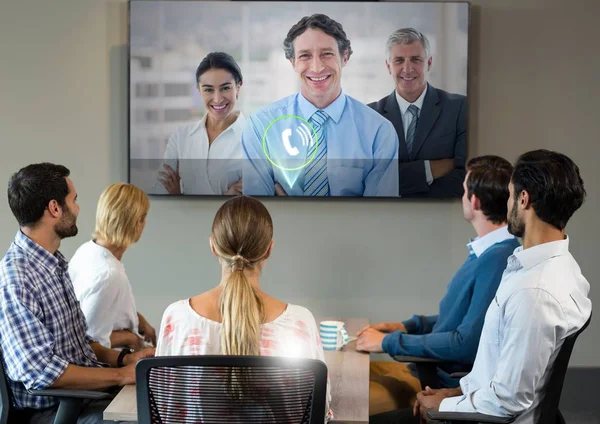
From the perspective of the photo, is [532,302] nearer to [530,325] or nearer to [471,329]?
[530,325]

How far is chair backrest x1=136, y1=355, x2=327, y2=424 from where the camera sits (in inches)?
65.5

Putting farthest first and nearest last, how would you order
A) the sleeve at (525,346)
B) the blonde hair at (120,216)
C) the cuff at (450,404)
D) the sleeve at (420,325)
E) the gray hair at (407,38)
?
the gray hair at (407,38)
the sleeve at (420,325)
the blonde hair at (120,216)
the cuff at (450,404)
the sleeve at (525,346)

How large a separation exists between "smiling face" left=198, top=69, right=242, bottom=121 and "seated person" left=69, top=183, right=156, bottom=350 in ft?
3.27

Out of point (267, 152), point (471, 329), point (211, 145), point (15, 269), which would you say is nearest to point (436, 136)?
point (267, 152)

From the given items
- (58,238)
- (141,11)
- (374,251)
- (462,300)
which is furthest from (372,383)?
Answer: (141,11)

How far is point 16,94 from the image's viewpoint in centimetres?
417

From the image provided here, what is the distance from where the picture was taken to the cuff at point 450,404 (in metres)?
2.29

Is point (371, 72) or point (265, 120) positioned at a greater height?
point (371, 72)

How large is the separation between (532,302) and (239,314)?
795 mm

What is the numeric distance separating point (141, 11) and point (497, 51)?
1.89 metres

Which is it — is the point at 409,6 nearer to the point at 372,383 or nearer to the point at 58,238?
the point at 372,383

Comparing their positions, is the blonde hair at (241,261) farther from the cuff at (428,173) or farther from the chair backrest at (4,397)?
the cuff at (428,173)

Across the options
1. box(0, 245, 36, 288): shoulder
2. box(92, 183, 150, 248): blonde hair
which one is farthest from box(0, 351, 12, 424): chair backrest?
box(92, 183, 150, 248): blonde hair

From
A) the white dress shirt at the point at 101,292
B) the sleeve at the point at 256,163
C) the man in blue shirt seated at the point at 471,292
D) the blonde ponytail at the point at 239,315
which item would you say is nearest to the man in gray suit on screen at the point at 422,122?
the sleeve at the point at 256,163
